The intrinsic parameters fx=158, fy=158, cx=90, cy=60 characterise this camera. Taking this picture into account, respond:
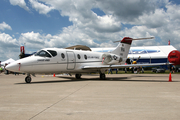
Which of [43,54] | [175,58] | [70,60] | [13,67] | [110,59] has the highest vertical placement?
[175,58]

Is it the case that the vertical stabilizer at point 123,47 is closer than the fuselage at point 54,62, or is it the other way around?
the fuselage at point 54,62

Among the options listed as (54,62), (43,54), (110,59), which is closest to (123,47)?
(110,59)

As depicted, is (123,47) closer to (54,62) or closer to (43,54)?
(54,62)

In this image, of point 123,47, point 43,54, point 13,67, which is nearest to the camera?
point 13,67

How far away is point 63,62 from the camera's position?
1371cm

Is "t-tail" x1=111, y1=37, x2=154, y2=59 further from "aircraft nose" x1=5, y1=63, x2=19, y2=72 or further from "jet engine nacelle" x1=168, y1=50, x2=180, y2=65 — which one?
"jet engine nacelle" x1=168, y1=50, x2=180, y2=65

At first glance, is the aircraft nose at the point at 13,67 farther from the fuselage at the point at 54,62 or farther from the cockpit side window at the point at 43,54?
the cockpit side window at the point at 43,54

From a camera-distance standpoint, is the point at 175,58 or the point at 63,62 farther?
the point at 175,58

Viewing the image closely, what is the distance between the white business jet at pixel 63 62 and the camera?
458 inches

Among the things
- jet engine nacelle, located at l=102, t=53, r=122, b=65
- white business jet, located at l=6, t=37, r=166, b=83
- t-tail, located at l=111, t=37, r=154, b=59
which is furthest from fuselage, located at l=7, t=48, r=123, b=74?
t-tail, located at l=111, t=37, r=154, b=59

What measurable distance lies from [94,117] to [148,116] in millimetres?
1285

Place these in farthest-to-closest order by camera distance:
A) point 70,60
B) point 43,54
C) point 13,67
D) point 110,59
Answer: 1. point 110,59
2. point 70,60
3. point 43,54
4. point 13,67

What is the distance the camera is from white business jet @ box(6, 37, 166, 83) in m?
11.6

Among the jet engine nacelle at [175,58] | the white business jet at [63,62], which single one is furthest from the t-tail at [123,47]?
the jet engine nacelle at [175,58]
